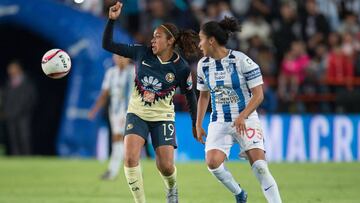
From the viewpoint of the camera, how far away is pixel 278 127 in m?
22.3

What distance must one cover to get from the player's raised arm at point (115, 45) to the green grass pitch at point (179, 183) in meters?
2.43

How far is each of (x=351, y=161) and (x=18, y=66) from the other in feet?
28.7

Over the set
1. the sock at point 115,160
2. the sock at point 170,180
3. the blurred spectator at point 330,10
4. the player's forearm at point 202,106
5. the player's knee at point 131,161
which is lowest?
the sock at point 115,160

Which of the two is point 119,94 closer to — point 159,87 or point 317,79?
point 159,87

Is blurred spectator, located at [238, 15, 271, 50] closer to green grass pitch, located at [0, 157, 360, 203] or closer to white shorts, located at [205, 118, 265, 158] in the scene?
green grass pitch, located at [0, 157, 360, 203]

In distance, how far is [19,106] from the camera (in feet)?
78.2

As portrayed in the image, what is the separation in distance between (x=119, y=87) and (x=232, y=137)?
6762 mm

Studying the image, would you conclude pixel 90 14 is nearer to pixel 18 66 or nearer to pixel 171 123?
pixel 18 66

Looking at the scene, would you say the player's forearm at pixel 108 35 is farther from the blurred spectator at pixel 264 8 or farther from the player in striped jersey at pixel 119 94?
the blurred spectator at pixel 264 8

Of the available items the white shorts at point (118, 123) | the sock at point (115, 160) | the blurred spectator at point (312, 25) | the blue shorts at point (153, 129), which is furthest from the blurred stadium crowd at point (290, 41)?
the blue shorts at point (153, 129)

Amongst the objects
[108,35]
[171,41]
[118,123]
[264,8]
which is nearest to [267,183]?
[171,41]

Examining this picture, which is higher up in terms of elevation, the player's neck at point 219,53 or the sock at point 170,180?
the player's neck at point 219,53

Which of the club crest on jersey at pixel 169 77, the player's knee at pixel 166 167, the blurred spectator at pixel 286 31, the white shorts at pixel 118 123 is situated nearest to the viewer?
the player's knee at pixel 166 167

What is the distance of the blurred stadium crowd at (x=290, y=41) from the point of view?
22.7 m
